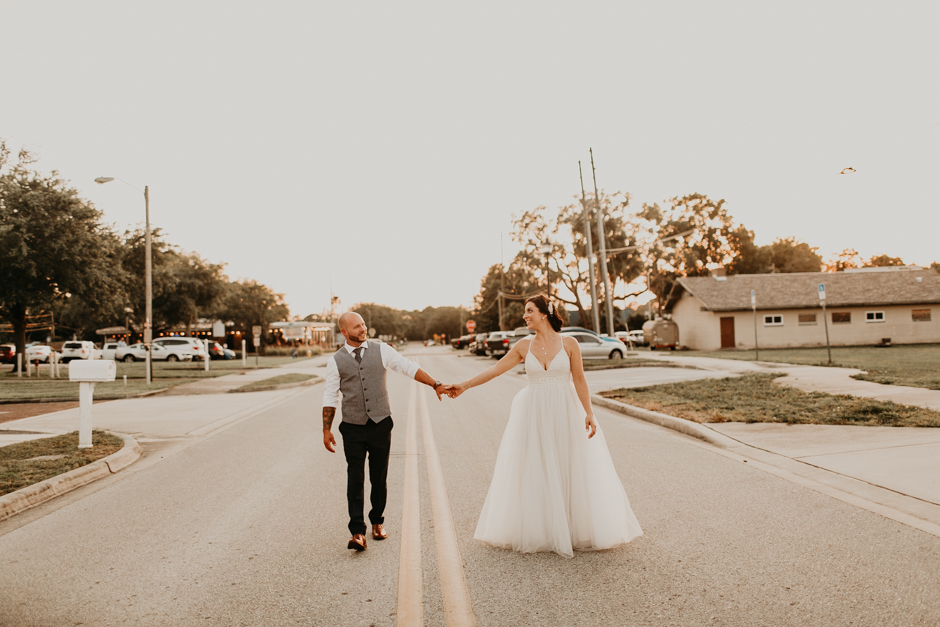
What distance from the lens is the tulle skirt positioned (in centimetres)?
499

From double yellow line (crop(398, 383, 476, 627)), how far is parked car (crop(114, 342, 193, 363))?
144 feet

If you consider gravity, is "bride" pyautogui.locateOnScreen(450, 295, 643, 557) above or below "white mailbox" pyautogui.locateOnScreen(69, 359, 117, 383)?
below

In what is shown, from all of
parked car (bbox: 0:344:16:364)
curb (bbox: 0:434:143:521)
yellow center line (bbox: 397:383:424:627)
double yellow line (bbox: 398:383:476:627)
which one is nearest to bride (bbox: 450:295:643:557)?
double yellow line (bbox: 398:383:476:627)

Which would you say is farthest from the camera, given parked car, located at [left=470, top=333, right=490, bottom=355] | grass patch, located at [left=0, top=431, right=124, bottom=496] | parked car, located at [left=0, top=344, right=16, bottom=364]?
parked car, located at [left=470, top=333, right=490, bottom=355]

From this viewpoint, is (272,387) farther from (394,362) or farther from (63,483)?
(394,362)

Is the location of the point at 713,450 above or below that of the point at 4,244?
below

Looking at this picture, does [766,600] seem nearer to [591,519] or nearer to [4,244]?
[591,519]

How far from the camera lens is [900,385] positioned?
46.7 feet

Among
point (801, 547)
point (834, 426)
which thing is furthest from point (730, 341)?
point (801, 547)

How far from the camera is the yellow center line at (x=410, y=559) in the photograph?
3.92 m

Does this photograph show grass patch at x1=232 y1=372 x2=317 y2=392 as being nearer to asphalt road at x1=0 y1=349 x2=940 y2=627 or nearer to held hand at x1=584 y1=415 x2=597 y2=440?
asphalt road at x1=0 y1=349 x2=940 y2=627

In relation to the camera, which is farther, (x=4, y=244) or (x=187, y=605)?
(x=4, y=244)

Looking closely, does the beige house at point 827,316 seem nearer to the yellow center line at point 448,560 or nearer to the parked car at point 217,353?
the yellow center line at point 448,560

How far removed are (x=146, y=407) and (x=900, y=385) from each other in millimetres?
17099
